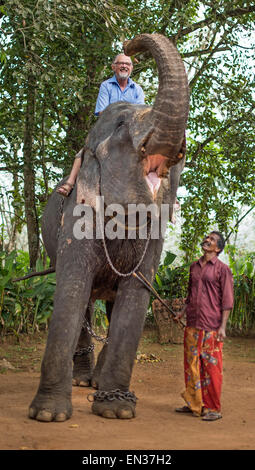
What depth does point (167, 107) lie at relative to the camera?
358cm

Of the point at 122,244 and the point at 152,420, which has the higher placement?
the point at 122,244

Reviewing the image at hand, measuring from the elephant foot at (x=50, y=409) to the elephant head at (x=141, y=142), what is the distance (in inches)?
53.5

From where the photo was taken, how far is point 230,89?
982 centimetres

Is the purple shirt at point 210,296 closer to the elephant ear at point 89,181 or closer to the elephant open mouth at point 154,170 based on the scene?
the elephant ear at point 89,181

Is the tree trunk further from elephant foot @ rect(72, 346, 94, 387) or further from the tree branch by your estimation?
elephant foot @ rect(72, 346, 94, 387)

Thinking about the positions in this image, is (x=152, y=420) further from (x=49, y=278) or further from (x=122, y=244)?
(x=49, y=278)

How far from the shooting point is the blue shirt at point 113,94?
16.9 feet

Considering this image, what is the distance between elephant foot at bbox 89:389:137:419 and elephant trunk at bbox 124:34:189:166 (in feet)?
5.84

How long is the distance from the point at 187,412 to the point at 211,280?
1.03 metres

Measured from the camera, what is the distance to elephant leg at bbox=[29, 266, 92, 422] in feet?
13.9

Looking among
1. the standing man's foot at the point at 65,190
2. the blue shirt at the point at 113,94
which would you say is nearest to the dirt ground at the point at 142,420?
the standing man's foot at the point at 65,190

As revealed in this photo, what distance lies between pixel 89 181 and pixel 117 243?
52 centimetres

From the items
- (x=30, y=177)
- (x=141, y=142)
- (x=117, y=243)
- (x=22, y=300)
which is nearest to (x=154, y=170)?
(x=141, y=142)
